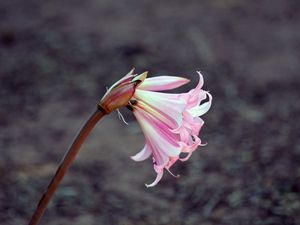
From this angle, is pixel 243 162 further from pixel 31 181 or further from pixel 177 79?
pixel 177 79

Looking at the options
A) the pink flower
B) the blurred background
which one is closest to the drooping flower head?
the pink flower

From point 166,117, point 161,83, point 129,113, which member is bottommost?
point 166,117

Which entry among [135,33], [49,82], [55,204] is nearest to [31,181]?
[55,204]

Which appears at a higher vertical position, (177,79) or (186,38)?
(186,38)

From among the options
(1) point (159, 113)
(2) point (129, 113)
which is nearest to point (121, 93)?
(1) point (159, 113)

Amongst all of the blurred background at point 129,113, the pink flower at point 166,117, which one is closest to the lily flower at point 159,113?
the pink flower at point 166,117

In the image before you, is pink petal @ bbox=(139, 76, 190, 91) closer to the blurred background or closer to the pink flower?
the pink flower

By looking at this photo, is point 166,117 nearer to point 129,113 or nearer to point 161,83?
point 161,83
